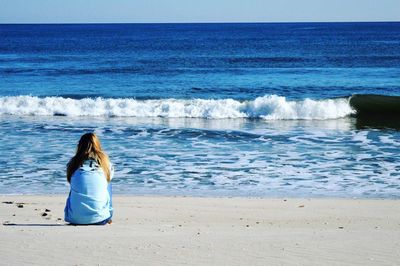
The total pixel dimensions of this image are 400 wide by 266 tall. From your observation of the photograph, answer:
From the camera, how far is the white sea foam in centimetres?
2281

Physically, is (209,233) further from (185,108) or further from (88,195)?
(185,108)

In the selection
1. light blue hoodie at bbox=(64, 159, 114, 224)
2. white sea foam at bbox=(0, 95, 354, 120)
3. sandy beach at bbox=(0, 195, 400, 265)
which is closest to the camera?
sandy beach at bbox=(0, 195, 400, 265)

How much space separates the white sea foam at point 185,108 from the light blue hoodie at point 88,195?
50.2 feet

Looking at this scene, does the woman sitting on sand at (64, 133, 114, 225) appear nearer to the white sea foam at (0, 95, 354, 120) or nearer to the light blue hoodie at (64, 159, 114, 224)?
the light blue hoodie at (64, 159, 114, 224)

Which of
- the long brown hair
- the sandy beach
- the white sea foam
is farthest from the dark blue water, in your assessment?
the long brown hair

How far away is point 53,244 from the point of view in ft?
20.3

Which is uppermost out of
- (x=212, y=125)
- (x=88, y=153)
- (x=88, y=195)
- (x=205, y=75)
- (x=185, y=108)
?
(x=88, y=153)

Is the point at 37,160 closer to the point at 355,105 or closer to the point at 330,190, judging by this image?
the point at 330,190

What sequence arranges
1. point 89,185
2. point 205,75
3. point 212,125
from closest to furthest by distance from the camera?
1. point 89,185
2. point 212,125
3. point 205,75

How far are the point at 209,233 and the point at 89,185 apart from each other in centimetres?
136

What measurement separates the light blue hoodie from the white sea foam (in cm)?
1531

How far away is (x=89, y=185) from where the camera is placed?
7.09m

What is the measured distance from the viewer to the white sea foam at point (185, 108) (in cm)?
2281

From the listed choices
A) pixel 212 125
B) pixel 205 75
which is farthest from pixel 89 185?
pixel 205 75
